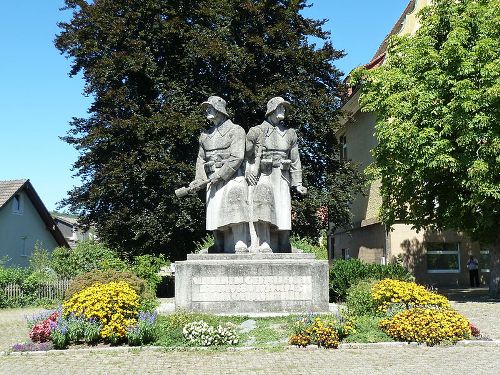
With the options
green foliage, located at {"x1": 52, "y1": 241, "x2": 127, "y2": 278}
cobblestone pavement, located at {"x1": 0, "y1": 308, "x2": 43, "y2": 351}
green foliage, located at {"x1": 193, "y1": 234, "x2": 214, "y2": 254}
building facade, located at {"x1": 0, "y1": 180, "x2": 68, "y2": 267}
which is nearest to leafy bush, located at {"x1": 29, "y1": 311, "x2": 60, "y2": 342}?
cobblestone pavement, located at {"x1": 0, "y1": 308, "x2": 43, "y2": 351}

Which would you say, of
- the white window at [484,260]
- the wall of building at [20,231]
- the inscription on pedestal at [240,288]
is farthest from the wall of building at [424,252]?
the wall of building at [20,231]

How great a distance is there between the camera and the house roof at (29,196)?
3625cm

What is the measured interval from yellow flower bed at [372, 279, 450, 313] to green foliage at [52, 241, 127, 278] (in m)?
13.4

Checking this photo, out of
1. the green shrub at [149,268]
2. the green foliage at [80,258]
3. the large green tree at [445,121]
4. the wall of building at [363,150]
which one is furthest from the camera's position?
the wall of building at [363,150]

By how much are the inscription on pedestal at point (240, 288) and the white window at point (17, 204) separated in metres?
29.2

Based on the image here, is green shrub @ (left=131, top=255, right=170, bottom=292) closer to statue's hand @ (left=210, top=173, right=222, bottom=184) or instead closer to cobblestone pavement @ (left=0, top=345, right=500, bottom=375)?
statue's hand @ (left=210, top=173, right=222, bottom=184)

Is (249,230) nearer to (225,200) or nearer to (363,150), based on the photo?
(225,200)

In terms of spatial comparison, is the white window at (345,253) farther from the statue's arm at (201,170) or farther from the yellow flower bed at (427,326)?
the yellow flower bed at (427,326)

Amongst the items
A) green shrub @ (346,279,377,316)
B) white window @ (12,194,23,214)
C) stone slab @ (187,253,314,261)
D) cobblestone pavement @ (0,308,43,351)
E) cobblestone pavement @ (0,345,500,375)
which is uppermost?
white window @ (12,194,23,214)

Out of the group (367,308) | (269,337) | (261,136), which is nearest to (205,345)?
(269,337)

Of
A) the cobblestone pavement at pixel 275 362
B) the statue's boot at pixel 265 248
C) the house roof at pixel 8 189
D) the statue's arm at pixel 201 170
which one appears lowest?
the cobblestone pavement at pixel 275 362

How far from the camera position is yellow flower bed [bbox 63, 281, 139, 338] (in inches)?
385

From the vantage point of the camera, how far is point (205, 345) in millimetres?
9484

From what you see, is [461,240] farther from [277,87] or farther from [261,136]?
[261,136]
